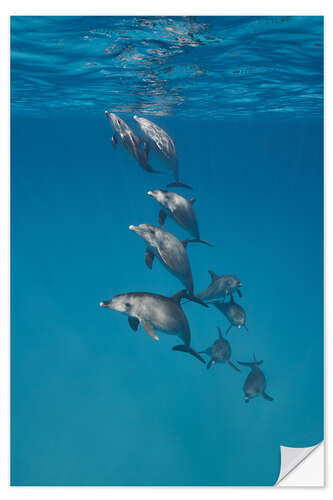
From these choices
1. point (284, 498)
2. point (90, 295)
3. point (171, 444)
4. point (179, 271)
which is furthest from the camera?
point (90, 295)

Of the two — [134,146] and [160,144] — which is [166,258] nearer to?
[134,146]

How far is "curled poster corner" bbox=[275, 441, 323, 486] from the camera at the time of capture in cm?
564

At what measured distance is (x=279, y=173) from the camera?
7062 centimetres

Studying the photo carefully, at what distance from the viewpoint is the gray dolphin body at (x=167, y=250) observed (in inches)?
182

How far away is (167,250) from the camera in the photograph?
4648 mm

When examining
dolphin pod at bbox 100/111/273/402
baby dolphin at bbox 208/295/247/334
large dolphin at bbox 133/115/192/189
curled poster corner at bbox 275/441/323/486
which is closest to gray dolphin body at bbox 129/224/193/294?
dolphin pod at bbox 100/111/273/402

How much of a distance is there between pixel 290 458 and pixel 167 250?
4275 millimetres

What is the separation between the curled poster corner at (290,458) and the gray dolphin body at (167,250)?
350 centimetres

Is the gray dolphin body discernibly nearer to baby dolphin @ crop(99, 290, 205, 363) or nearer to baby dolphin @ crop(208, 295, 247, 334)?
baby dolphin @ crop(99, 290, 205, 363)

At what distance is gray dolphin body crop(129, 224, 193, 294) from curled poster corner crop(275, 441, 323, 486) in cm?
350

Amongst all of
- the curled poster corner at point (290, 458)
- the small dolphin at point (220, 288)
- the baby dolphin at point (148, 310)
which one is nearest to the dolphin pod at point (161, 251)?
the baby dolphin at point (148, 310)
